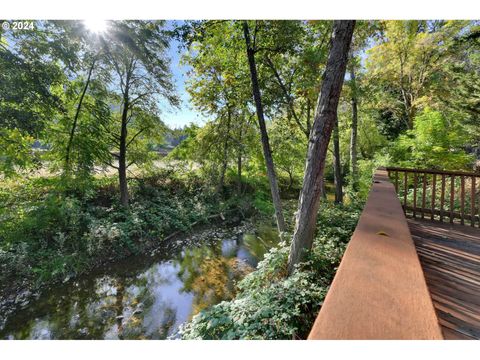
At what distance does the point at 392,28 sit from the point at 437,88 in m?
2.15

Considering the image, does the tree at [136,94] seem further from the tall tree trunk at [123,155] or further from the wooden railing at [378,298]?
the wooden railing at [378,298]

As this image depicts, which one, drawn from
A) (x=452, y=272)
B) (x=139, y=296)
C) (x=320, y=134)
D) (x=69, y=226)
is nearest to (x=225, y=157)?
(x=69, y=226)

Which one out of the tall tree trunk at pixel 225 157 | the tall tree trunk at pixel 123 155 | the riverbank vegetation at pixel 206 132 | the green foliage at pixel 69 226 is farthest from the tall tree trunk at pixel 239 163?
the tall tree trunk at pixel 123 155

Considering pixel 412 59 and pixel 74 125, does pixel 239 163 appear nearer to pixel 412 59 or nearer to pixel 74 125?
pixel 74 125

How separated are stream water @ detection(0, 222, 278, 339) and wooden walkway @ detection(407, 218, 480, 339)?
108 inches

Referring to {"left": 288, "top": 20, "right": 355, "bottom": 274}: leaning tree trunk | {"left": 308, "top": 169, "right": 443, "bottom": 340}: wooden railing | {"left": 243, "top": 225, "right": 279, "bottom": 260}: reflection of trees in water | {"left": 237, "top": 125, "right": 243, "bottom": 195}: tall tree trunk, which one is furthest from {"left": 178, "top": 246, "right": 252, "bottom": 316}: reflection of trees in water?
{"left": 237, "top": 125, "right": 243, "bottom": 195}: tall tree trunk

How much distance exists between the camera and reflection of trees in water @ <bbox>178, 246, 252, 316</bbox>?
3.64 metres

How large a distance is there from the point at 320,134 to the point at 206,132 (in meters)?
5.30

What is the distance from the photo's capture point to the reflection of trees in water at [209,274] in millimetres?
3637

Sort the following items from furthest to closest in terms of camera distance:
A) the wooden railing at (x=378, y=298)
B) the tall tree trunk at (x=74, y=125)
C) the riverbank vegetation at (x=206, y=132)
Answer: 1. the tall tree trunk at (x=74, y=125)
2. the riverbank vegetation at (x=206, y=132)
3. the wooden railing at (x=378, y=298)

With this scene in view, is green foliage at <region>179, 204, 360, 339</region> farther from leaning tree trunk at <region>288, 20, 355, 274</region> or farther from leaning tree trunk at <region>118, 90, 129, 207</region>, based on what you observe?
leaning tree trunk at <region>118, 90, 129, 207</region>

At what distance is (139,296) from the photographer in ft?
12.0

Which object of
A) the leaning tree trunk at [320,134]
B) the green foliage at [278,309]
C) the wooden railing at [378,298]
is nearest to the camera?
the wooden railing at [378,298]

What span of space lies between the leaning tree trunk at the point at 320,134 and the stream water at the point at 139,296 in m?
1.98
